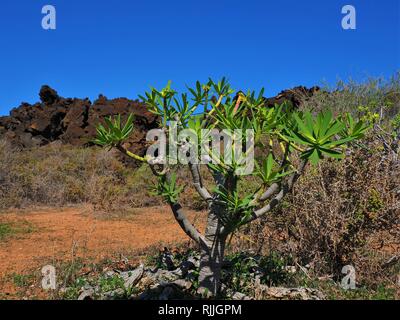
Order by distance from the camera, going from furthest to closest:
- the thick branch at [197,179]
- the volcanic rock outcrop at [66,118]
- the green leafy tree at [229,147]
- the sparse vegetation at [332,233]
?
the volcanic rock outcrop at [66,118] → the sparse vegetation at [332,233] → the thick branch at [197,179] → the green leafy tree at [229,147]

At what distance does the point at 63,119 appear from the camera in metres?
20.5

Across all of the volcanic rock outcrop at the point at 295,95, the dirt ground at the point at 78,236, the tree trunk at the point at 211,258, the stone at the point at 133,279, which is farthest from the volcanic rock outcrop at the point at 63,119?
the tree trunk at the point at 211,258

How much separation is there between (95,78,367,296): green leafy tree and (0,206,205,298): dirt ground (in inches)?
61.0

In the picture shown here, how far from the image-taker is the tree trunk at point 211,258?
316 centimetres

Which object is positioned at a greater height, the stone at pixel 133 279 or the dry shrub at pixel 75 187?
the dry shrub at pixel 75 187

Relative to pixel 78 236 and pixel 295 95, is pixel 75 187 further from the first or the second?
pixel 295 95

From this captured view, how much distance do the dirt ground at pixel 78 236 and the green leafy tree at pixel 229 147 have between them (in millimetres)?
1550

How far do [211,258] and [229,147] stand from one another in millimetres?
953

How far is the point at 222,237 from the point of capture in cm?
313

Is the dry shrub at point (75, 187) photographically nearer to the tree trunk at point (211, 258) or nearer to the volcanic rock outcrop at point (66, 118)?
the tree trunk at point (211, 258)

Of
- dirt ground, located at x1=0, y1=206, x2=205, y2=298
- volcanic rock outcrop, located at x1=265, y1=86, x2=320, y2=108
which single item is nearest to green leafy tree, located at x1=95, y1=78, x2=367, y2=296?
dirt ground, located at x1=0, y1=206, x2=205, y2=298

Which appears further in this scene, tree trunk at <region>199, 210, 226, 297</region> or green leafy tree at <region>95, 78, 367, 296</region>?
tree trunk at <region>199, 210, 226, 297</region>

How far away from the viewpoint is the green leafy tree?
8.09 ft

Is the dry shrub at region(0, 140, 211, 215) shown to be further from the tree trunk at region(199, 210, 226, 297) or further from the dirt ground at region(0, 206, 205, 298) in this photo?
the tree trunk at region(199, 210, 226, 297)
